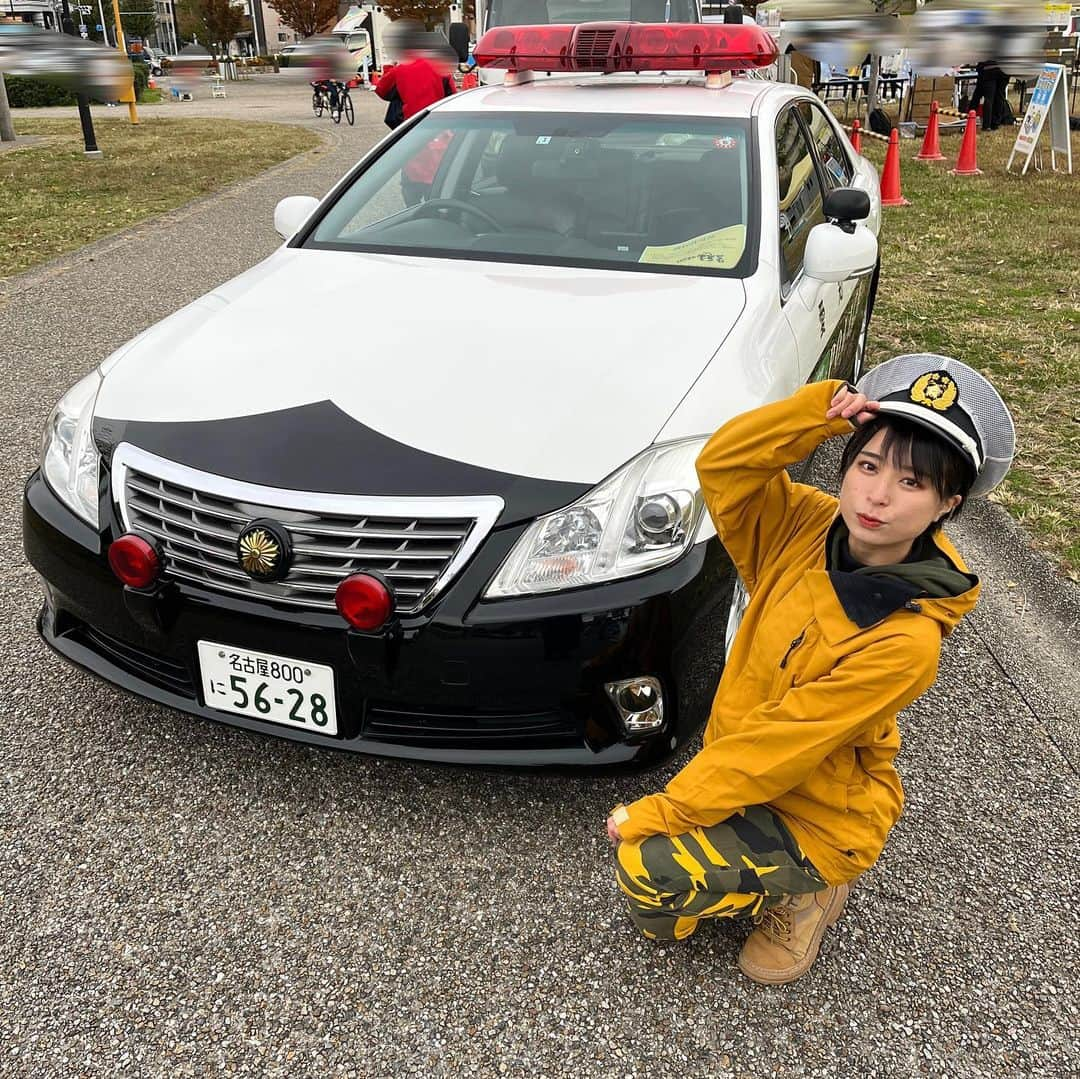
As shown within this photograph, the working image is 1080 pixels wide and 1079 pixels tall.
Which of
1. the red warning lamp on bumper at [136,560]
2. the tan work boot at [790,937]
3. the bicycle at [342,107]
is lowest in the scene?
the bicycle at [342,107]

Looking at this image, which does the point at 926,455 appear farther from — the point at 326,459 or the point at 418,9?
the point at 418,9

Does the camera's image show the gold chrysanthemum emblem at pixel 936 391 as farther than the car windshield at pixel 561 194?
No

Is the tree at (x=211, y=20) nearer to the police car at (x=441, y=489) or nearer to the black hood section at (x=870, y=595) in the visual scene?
Result: the police car at (x=441, y=489)

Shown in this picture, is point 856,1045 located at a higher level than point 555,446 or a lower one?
lower

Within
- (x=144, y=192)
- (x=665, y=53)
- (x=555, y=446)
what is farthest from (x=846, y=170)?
(x=144, y=192)

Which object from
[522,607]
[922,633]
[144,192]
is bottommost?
[144,192]

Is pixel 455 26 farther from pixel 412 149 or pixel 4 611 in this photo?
pixel 4 611

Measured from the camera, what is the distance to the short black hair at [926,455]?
5.28ft

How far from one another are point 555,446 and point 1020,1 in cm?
260

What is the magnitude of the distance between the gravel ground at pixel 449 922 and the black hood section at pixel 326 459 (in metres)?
0.64

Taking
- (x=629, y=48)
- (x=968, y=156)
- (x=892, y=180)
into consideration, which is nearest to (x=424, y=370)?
(x=629, y=48)

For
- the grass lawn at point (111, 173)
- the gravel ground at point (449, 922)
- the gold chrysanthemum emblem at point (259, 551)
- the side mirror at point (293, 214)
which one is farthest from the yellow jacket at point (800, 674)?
the grass lawn at point (111, 173)

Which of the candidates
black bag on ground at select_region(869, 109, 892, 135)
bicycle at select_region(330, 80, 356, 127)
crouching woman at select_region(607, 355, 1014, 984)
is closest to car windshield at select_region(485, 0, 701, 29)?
black bag on ground at select_region(869, 109, 892, 135)

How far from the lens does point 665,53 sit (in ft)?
12.6
